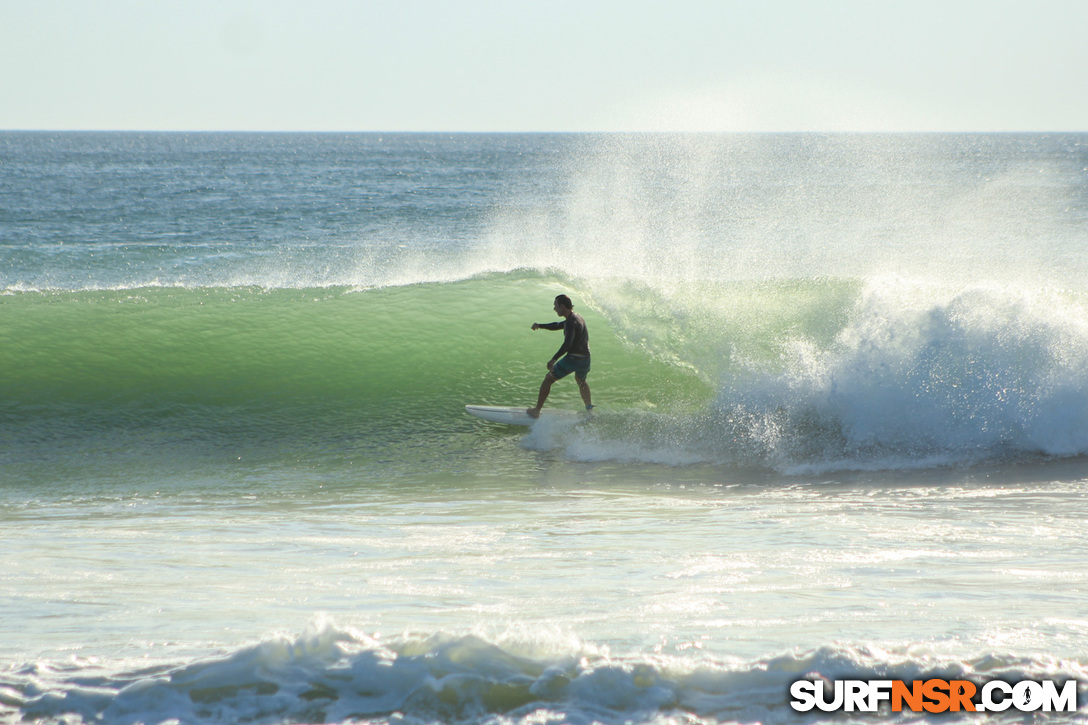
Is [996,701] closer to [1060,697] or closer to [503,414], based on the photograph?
[1060,697]

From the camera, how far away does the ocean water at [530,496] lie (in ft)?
8.75

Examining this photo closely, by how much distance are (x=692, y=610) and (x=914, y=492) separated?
349 centimetres

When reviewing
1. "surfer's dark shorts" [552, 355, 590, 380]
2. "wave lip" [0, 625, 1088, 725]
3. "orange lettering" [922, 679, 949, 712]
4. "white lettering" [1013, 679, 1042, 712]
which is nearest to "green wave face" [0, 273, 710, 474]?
"surfer's dark shorts" [552, 355, 590, 380]

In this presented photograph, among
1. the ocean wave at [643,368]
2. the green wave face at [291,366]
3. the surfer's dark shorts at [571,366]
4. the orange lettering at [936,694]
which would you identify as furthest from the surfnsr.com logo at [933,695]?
the surfer's dark shorts at [571,366]

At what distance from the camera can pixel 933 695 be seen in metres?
2.52

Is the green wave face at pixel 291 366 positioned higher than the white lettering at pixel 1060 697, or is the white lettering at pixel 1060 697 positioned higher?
the green wave face at pixel 291 366

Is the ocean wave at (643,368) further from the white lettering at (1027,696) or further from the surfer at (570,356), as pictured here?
the white lettering at (1027,696)

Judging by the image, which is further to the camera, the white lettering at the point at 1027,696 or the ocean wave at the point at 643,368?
the ocean wave at the point at 643,368

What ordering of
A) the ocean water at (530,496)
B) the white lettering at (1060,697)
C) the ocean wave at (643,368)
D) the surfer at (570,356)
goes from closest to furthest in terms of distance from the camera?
the white lettering at (1060,697), the ocean water at (530,496), the ocean wave at (643,368), the surfer at (570,356)

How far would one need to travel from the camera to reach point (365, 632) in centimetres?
302

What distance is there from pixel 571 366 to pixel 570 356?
0.33ft

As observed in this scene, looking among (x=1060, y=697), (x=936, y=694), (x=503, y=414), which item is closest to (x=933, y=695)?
(x=936, y=694)

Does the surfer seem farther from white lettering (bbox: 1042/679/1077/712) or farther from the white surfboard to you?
white lettering (bbox: 1042/679/1077/712)

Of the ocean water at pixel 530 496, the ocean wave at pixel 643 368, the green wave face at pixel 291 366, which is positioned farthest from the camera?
the green wave face at pixel 291 366
